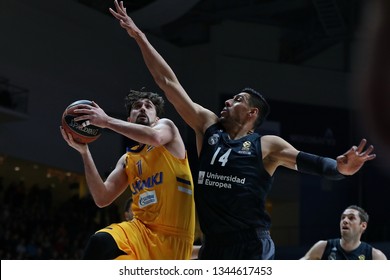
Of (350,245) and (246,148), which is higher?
(246,148)

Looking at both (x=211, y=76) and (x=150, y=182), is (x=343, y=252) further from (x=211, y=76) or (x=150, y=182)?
(x=211, y=76)

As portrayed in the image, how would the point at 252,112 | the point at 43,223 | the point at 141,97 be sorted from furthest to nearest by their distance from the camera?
the point at 43,223, the point at 141,97, the point at 252,112

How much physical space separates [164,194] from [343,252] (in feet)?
10.2

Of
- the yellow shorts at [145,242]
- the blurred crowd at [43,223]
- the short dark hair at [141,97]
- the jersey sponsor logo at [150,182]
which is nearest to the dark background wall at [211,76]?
the blurred crowd at [43,223]

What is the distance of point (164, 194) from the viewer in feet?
19.4

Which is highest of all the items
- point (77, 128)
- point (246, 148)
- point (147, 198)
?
point (77, 128)

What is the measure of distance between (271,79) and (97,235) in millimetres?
18451

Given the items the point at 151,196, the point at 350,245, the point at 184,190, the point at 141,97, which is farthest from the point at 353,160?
the point at 350,245

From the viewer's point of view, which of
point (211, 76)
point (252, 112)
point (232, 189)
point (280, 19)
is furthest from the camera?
point (280, 19)

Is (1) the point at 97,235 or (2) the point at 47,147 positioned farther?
(2) the point at 47,147

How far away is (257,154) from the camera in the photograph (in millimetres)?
5496

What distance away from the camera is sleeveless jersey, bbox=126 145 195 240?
5.94 metres
